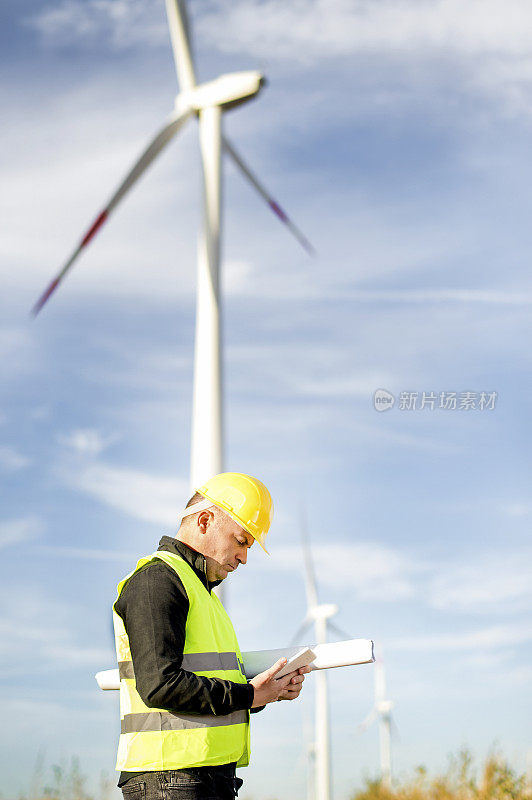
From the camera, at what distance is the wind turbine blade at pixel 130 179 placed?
20562 mm

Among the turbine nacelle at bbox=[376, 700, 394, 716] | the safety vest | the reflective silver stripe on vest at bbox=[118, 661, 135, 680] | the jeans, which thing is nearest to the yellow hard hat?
the safety vest

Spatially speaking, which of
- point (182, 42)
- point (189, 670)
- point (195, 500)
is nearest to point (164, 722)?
point (189, 670)

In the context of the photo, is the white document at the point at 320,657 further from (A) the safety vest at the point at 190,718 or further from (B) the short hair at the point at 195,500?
(B) the short hair at the point at 195,500

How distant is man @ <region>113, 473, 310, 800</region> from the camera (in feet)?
14.6

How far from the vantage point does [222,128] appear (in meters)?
23.3

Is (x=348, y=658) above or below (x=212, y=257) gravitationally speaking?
below

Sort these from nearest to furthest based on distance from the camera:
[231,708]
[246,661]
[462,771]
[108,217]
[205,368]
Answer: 1. [231,708]
2. [246,661]
3. [462,771]
4. [205,368]
5. [108,217]

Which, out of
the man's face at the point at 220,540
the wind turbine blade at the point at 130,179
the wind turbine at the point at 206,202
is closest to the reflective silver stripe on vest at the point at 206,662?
the man's face at the point at 220,540

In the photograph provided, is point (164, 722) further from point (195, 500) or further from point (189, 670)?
point (195, 500)

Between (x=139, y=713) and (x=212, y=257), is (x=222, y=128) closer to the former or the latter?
(x=212, y=257)

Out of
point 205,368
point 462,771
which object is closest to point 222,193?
point 205,368

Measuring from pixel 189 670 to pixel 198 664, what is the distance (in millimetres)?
63

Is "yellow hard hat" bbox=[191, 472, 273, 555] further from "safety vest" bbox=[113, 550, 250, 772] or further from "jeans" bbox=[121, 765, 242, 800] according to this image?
"jeans" bbox=[121, 765, 242, 800]

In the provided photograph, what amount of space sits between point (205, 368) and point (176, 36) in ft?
32.8
